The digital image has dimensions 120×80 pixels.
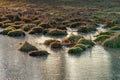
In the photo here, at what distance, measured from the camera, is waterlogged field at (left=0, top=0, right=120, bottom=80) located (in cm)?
3819

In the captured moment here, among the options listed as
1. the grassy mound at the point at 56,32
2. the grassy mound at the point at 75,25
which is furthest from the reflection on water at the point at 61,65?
the grassy mound at the point at 75,25

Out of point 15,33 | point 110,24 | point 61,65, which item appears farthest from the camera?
point 110,24

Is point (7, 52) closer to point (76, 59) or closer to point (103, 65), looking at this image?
point (76, 59)

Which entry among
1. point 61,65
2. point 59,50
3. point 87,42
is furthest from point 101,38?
point 61,65

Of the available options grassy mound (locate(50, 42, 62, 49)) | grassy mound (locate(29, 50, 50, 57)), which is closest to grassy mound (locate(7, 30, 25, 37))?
grassy mound (locate(50, 42, 62, 49))

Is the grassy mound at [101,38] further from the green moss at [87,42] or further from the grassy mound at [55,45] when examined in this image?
the grassy mound at [55,45]

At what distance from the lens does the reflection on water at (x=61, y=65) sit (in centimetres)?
3703

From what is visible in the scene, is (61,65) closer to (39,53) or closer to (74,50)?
(39,53)

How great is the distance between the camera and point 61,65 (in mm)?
41375

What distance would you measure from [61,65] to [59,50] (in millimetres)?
7936

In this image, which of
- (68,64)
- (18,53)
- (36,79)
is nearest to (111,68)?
(68,64)

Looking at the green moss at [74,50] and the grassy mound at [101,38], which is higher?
the green moss at [74,50]

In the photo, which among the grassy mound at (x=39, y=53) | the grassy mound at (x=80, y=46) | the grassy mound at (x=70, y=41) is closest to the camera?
the grassy mound at (x=39, y=53)

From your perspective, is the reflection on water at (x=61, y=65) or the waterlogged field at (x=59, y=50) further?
the waterlogged field at (x=59, y=50)
